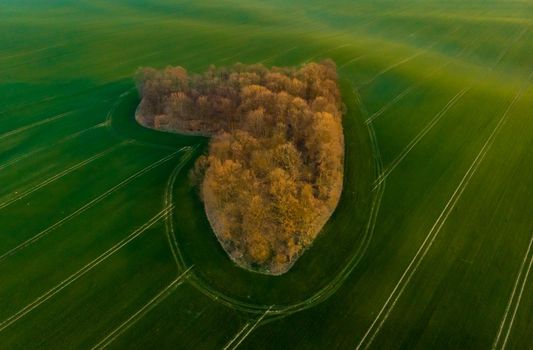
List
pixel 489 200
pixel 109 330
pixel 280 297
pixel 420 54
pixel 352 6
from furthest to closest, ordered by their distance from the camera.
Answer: pixel 352 6
pixel 420 54
pixel 489 200
pixel 280 297
pixel 109 330

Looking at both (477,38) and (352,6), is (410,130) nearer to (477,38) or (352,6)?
(477,38)

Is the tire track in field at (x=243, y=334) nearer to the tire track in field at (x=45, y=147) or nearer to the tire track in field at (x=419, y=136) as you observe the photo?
the tire track in field at (x=419, y=136)

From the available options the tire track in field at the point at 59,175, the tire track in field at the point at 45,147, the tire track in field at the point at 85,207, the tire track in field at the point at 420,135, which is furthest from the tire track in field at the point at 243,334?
the tire track in field at the point at 45,147

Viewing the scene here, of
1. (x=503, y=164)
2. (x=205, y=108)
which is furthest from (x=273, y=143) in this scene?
(x=503, y=164)

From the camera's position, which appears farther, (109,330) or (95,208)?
(95,208)

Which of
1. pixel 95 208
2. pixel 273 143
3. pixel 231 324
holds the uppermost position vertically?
pixel 273 143

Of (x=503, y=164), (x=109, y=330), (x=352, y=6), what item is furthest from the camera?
(x=352, y=6)

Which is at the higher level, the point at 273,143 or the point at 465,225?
the point at 273,143
